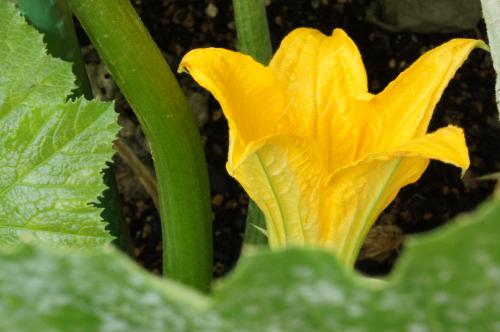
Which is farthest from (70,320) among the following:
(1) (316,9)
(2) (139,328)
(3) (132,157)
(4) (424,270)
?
(1) (316,9)

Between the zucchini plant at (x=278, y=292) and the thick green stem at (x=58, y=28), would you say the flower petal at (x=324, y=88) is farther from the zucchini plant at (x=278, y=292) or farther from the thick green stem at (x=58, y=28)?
the zucchini plant at (x=278, y=292)

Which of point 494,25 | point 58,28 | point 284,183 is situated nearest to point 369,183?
point 284,183

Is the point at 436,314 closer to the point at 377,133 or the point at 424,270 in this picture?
the point at 424,270

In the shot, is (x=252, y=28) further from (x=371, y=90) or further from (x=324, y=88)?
(x=371, y=90)

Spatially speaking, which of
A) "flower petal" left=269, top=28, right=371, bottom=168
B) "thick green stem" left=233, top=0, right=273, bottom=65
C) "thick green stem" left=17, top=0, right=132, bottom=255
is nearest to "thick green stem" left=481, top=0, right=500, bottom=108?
"flower petal" left=269, top=28, right=371, bottom=168

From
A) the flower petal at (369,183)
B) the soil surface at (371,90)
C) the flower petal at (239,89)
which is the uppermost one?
the flower petal at (239,89)

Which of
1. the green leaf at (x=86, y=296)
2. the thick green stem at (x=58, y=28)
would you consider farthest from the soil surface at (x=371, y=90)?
the green leaf at (x=86, y=296)

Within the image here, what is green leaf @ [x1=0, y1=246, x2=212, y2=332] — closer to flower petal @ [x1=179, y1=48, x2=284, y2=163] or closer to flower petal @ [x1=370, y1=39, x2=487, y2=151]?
flower petal @ [x1=179, y1=48, x2=284, y2=163]
